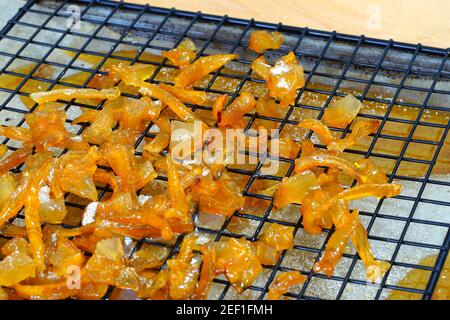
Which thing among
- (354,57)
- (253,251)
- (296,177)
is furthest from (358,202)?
(354,57)

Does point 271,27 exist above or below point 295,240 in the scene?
above

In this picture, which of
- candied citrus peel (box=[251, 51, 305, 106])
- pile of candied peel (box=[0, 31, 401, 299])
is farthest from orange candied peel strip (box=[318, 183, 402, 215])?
candied citrus peel (box=[251, 51, 305, 106])

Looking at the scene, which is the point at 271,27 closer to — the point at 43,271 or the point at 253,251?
the point at 253,251

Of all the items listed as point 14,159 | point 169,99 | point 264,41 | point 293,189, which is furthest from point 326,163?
point 14,159

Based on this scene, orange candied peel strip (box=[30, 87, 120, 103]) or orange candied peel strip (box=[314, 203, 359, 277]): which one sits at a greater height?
orange candied peel strip (box=[30, 87, 120, 103])

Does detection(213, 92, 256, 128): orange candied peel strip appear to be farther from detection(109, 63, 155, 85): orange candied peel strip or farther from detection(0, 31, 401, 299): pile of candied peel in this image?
detection(109, 63, 155, 85): orange candied peel strip

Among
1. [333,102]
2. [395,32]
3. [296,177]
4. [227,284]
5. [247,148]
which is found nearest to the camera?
[227,284]

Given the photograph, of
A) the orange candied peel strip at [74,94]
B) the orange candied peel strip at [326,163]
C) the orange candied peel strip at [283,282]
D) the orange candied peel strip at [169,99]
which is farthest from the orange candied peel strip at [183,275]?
the orange candied peel strip at [74,94]
